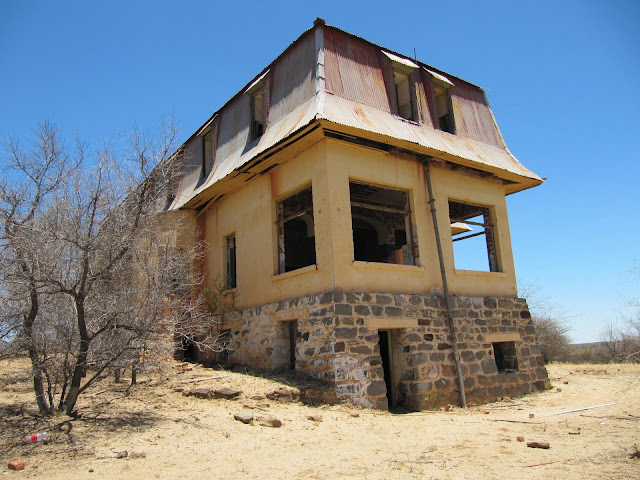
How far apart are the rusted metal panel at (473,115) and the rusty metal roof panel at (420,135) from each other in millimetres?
245

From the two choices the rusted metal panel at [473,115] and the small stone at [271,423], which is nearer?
the small stone at [271,423]

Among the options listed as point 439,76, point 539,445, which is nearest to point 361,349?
point 539,445

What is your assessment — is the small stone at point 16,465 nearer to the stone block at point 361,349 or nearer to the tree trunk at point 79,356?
the tree trunk at point 79,356

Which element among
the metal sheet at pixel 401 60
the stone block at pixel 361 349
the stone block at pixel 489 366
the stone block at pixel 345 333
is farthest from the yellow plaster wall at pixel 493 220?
the stone block at pixel 345 333

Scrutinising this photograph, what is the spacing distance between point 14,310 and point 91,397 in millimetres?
2166

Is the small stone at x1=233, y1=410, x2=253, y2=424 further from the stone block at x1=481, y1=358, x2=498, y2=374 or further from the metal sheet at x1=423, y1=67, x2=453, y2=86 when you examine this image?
the metal sheet at x1=423, y1=67, x2=453, y2=86

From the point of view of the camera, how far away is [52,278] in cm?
644

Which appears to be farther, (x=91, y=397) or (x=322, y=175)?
(x=322, y=175)

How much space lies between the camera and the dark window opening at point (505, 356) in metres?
11.6

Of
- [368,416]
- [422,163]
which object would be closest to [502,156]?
A: [422,163]

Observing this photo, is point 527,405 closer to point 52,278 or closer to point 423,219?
point 423,219

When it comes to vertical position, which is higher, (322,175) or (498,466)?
(322,175)

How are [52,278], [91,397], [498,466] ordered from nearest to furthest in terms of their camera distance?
[498,466] < [52,278] < [91,397]

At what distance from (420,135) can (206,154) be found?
6.69 metres
